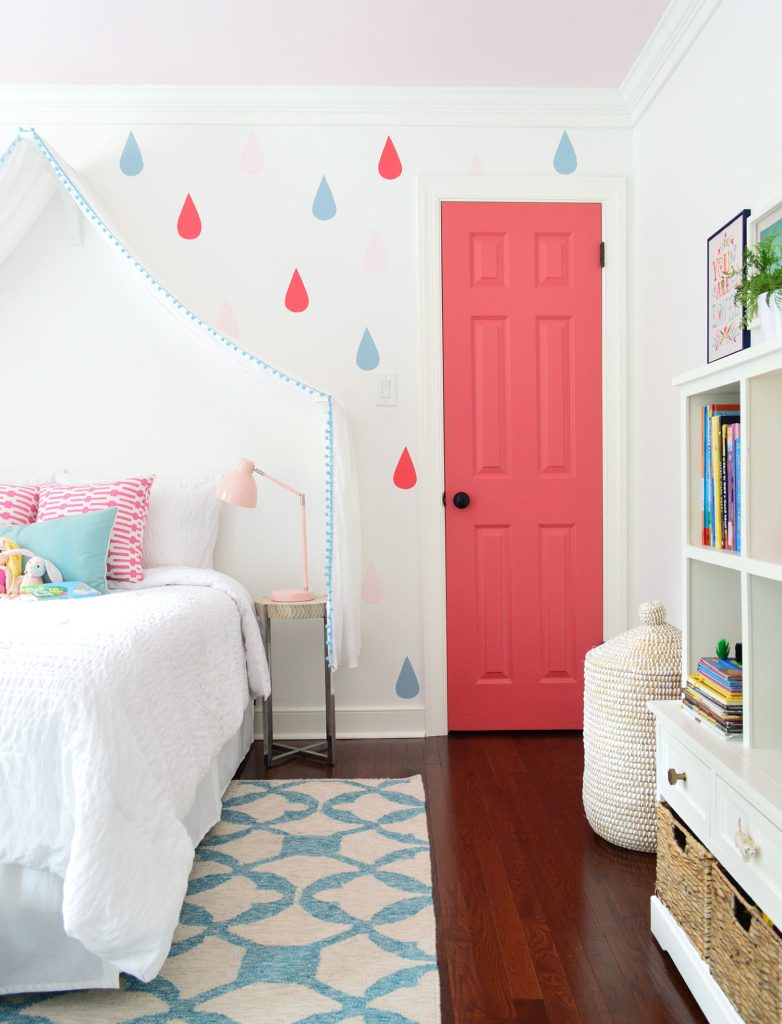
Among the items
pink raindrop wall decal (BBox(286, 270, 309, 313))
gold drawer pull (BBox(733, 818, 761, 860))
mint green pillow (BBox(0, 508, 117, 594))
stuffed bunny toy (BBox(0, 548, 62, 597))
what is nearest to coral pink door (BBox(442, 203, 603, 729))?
pink raindrop wall decal (BBox(286, 270, 309, 313))

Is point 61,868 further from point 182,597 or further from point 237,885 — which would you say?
point 182,597

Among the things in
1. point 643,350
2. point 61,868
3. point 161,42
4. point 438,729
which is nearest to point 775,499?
point 61,868

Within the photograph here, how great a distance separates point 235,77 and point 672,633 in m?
2.54

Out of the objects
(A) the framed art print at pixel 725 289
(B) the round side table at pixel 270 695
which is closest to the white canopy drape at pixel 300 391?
(B) the round side table at pixel 270 695

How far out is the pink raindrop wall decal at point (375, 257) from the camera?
3270 mm

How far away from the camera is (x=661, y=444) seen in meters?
3.00

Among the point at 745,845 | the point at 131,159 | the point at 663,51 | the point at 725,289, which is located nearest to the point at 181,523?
the point at 131,159

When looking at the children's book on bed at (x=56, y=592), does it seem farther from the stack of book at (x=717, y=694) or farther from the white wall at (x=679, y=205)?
the white wall at (x=679, y=205)

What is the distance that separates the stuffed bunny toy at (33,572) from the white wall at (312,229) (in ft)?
2.37

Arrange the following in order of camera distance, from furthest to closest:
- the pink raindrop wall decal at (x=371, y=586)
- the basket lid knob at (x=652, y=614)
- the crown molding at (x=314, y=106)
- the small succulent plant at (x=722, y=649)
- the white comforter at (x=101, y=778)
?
the pink raindrop wall decal at (x=371, y=586), the crown molding at (x=314, y=106), the basket lid knob at (x=652, y=614), the small succulent plant at (x=722, y=649), the white comforter at (x=101, y=778)

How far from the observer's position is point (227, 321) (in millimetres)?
3273

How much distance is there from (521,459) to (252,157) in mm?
1590

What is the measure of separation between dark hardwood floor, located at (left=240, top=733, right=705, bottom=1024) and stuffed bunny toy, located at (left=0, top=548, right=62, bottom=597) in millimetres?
943

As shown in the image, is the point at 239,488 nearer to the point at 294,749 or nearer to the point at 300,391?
the point at 300,391
